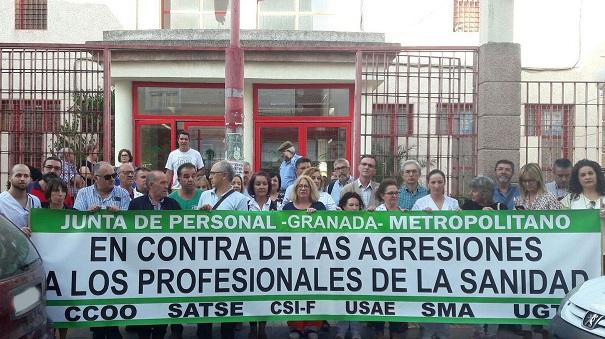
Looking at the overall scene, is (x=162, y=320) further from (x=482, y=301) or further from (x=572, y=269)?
(x=572, y=269)

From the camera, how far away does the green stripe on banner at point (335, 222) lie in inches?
244

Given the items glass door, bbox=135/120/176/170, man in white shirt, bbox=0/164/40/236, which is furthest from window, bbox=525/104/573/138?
glass door, bbox=135/120/176/170

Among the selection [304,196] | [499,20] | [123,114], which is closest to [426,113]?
[499,20]

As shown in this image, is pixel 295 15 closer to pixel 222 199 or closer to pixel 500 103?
pixel 500 103

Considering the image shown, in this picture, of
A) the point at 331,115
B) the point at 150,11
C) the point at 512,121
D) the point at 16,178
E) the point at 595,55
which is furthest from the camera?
the point at 595,55

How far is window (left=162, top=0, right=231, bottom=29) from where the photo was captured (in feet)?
53.7

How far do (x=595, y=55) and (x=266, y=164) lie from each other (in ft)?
33.4

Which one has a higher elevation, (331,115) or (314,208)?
(331,115)

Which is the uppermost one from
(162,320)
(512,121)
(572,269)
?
(512,121)

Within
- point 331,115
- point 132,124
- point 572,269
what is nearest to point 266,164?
point 331,115

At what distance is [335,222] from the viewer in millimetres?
6336

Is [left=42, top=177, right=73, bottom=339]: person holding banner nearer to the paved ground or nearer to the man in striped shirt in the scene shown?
the man in striped shirt

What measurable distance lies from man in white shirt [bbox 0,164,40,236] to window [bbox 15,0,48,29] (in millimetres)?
14143

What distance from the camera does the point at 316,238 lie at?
20.7 ft
